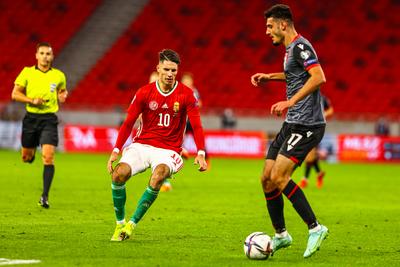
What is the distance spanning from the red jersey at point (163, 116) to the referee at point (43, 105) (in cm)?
362

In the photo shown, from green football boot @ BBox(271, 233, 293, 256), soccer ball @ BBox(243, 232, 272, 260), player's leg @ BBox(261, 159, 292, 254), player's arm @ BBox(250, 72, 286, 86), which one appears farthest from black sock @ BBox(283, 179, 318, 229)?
player's arm @ BBox(250, 72, 286, 86)

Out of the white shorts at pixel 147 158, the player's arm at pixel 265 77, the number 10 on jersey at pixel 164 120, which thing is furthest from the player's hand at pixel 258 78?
the white shorts at pixel 147 158

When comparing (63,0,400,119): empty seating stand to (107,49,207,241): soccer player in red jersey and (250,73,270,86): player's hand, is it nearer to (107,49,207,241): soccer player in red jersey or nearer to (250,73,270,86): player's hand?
(107,49,207,241): soccer player in red jersey

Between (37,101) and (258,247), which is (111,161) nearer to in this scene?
(258,247)

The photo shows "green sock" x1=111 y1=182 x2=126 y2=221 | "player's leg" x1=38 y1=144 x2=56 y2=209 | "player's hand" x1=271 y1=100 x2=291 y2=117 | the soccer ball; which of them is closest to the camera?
"player's hand" x1=271 y1=100 x2=291 y2=117

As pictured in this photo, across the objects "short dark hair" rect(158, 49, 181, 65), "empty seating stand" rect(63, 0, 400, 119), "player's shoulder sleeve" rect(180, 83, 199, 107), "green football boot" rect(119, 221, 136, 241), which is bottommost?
"green football boot" rect(119, 221, 136, 241)

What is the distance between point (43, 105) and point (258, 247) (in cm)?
608

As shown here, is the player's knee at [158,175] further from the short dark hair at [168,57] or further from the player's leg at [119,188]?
the short dark hair at [168,57]

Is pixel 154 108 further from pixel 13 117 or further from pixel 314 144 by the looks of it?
pixel 13 117

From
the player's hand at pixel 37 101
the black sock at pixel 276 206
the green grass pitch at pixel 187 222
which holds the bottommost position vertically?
the green grass pitch at pixel 187 222

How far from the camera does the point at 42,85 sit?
13641 mm

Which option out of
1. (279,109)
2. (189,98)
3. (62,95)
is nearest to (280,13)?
(279,109)

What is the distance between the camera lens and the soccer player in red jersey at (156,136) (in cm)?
984

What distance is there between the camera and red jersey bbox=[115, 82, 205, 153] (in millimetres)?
9961
